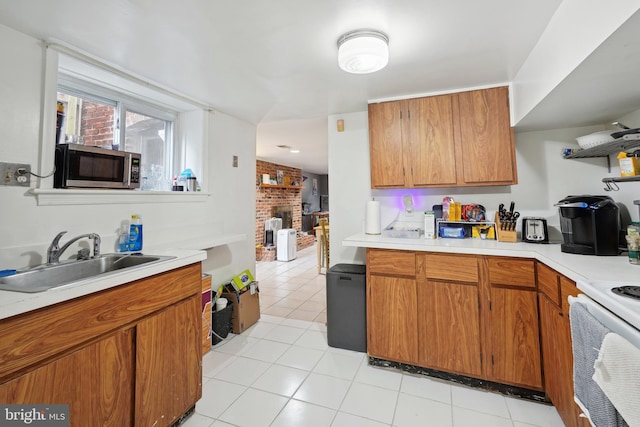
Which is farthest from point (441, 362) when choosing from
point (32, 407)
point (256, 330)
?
point (32, 407)

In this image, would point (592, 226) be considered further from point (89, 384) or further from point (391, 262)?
point (89, 384)

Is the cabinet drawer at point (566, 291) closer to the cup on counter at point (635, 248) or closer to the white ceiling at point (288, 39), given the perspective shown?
the cup on counter at point (635, 248)

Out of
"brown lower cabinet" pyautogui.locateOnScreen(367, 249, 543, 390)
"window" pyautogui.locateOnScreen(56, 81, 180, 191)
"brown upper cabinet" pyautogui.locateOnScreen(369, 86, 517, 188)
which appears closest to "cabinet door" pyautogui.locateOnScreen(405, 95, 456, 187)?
"brown upper cabinet" pyautogui.locateOnScreen(369, 86, 517, 188)

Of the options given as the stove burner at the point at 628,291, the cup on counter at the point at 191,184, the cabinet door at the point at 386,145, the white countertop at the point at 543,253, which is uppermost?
the cabinet door at the point at 386,145

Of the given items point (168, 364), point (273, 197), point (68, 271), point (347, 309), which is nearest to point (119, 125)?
point (68, 271)

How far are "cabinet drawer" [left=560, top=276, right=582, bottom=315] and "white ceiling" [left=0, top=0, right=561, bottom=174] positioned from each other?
133 cm

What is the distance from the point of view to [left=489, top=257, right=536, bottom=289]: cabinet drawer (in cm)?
168

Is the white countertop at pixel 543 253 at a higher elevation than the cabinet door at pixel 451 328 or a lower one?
higher

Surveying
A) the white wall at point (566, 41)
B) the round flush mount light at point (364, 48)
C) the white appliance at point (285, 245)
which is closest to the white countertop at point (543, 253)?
the white wall at point (566, 41)

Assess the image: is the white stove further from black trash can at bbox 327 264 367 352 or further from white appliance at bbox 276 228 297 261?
white appliance at bbox 276 228 297 261

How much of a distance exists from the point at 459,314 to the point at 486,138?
137 centimetres

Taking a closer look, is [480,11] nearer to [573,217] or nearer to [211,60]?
[573,217]

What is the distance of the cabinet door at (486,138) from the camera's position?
6.80 ft

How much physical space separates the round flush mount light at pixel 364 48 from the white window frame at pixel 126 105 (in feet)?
5.07
